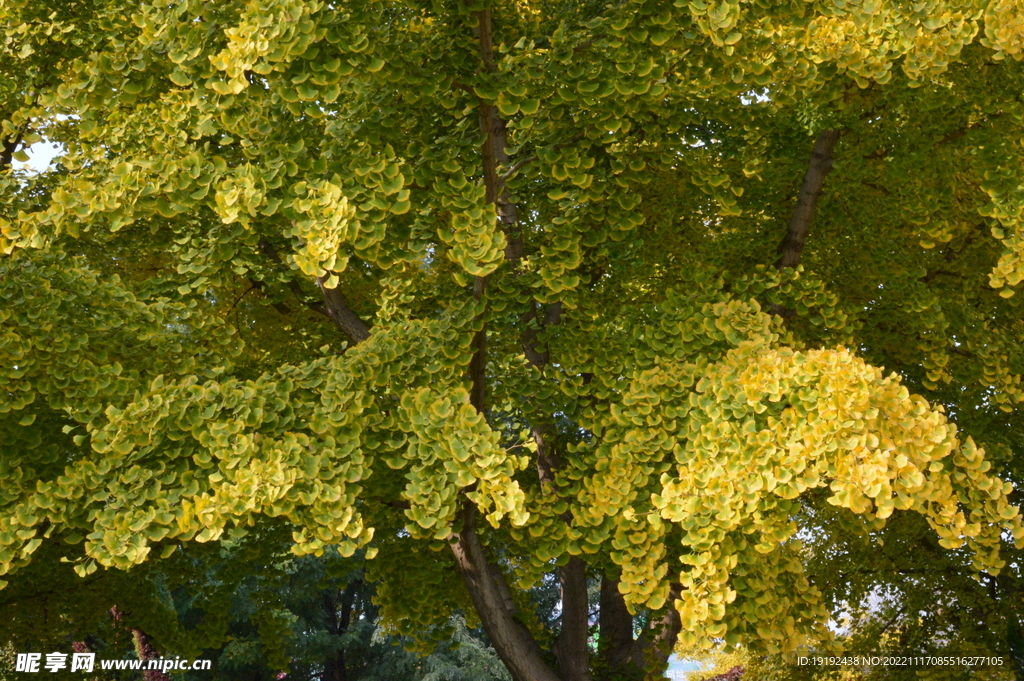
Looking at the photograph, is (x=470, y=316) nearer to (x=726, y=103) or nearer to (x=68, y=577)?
(x=726, y=103)

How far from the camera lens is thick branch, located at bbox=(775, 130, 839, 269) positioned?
746cm

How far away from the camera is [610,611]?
29.6 feet

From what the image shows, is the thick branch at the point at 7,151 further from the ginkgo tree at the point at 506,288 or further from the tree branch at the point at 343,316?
the tree branch at the point at 343,316

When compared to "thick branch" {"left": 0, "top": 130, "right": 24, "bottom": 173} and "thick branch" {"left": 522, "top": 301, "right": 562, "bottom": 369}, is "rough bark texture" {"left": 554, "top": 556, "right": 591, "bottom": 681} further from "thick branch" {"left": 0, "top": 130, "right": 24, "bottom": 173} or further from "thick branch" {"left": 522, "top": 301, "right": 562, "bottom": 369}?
"thick branch" {"left": 0, "top": 130, "right": 24, "bottom": 173}

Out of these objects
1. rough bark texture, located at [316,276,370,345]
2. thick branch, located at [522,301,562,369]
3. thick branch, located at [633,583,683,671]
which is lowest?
thick branch, located at [633,583,683,671]

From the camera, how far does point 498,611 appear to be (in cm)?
718

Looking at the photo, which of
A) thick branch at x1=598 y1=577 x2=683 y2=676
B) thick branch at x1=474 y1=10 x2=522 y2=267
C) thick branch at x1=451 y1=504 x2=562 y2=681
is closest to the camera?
thick branch at x1=474 y1=10 x2=522 y2=267

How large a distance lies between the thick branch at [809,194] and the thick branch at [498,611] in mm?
3349

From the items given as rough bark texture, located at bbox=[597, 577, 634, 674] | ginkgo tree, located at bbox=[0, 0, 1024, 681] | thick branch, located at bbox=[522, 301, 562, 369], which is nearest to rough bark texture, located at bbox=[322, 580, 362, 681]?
rough bark texture, located at bbox=[597, 577, 634, 674]

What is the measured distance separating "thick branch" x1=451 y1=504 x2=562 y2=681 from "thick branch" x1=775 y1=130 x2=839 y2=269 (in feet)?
11.0

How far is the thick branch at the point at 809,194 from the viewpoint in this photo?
7.46 meters

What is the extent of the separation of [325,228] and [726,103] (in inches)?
149

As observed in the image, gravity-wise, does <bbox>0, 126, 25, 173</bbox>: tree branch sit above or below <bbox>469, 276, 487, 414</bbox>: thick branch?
above

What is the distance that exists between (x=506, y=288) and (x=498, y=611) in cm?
269
